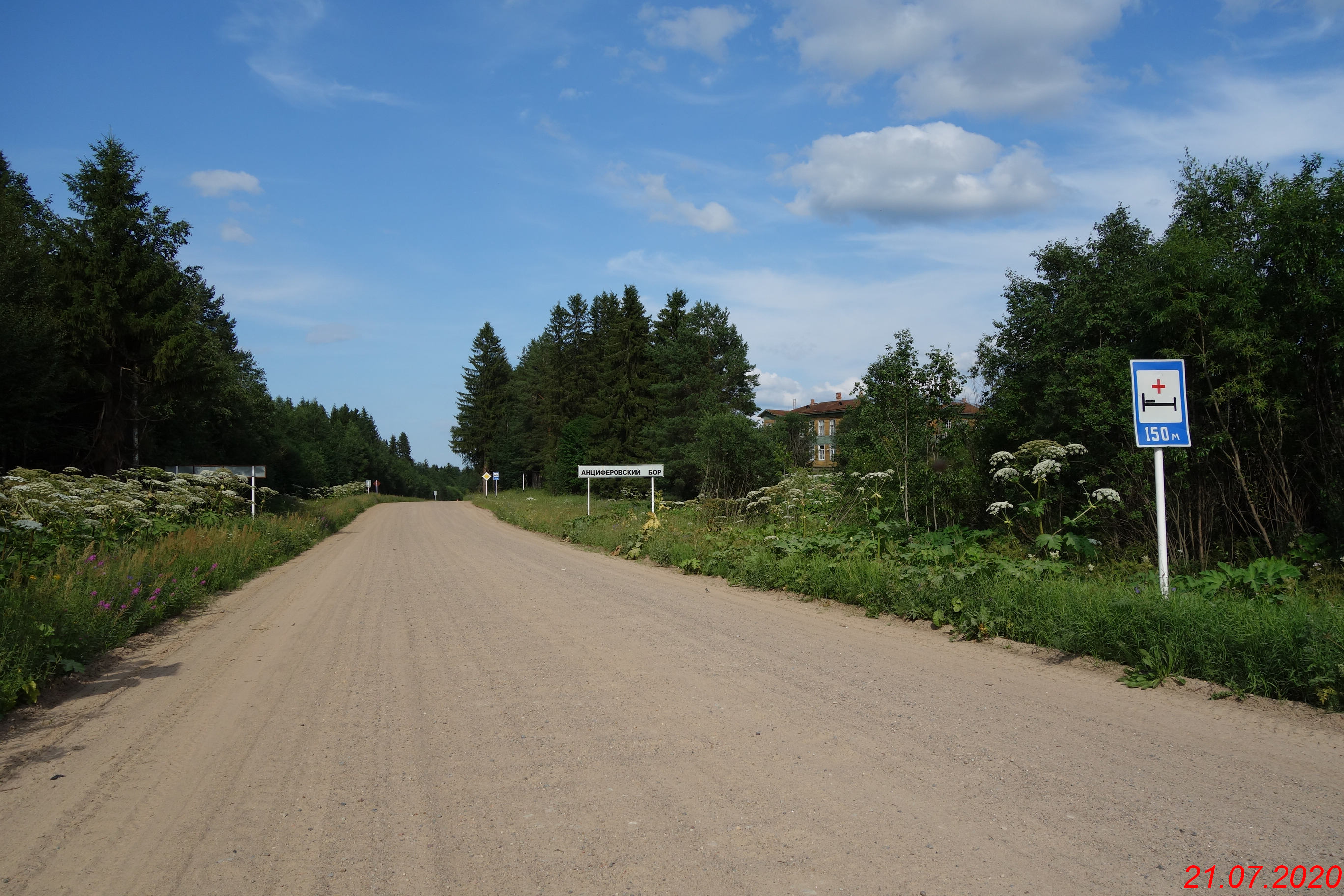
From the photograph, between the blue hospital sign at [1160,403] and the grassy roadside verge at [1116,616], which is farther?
the blue hospital sign at [1160,403]

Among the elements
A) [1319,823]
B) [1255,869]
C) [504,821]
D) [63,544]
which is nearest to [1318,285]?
[1319,823]

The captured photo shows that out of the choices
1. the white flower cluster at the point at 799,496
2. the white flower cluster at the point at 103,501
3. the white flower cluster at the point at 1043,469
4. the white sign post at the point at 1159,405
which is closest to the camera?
the white sign post at the point at 1159,405

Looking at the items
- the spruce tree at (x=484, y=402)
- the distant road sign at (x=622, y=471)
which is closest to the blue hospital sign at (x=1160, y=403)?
the distant road sign at (x=622, y=471)

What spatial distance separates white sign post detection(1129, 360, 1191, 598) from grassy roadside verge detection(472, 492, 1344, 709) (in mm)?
1229

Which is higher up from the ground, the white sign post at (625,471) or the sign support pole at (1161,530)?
the white sign post at (625,471)

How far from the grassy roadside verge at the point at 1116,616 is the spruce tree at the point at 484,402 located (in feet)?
266

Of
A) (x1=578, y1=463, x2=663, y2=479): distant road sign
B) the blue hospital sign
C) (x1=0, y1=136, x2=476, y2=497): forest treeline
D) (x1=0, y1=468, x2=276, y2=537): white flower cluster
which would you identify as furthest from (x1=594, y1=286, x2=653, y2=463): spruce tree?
the blue hospital sign

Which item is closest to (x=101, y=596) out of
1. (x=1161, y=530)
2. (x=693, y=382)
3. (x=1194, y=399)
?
(x=1161, y=530)

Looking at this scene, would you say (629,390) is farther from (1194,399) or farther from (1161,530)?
(1161,530)

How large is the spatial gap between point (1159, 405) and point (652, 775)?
659 cm

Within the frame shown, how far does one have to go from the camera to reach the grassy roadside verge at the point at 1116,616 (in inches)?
217

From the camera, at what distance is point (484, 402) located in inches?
3590

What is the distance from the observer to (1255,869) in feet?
10.5

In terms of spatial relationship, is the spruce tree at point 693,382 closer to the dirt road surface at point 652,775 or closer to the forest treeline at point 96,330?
the forest treeline at point 96,330
